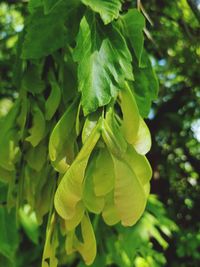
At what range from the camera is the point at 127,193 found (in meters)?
0.86

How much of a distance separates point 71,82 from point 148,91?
0.52 ft

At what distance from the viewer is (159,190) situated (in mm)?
3115

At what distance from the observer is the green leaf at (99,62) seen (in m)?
0.92

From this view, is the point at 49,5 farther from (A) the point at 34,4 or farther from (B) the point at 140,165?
(B) the point at 140,165

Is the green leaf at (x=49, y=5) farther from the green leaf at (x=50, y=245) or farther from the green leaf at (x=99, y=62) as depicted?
the green leaf at (x=50, y=245)

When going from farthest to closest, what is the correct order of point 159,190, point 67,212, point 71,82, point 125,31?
point 159,190, point 71,82, point 125,31, point 67,212

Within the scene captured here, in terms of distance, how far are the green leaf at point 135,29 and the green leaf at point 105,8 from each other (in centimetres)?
7

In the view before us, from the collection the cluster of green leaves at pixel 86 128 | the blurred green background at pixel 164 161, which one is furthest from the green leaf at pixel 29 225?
the cluster of green leaves at pixel 86 128

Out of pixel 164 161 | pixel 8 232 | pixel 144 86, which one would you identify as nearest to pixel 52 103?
pixel 144 86

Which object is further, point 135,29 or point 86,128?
point 135,29

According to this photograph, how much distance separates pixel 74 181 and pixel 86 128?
0.10 metres

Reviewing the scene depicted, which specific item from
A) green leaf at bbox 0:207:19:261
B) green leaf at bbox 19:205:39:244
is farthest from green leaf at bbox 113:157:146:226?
green leaf at bbox 19:205:39:244

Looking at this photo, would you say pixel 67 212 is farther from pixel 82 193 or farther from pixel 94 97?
pixel 94 97

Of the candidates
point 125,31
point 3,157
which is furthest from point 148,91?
point 3,157
